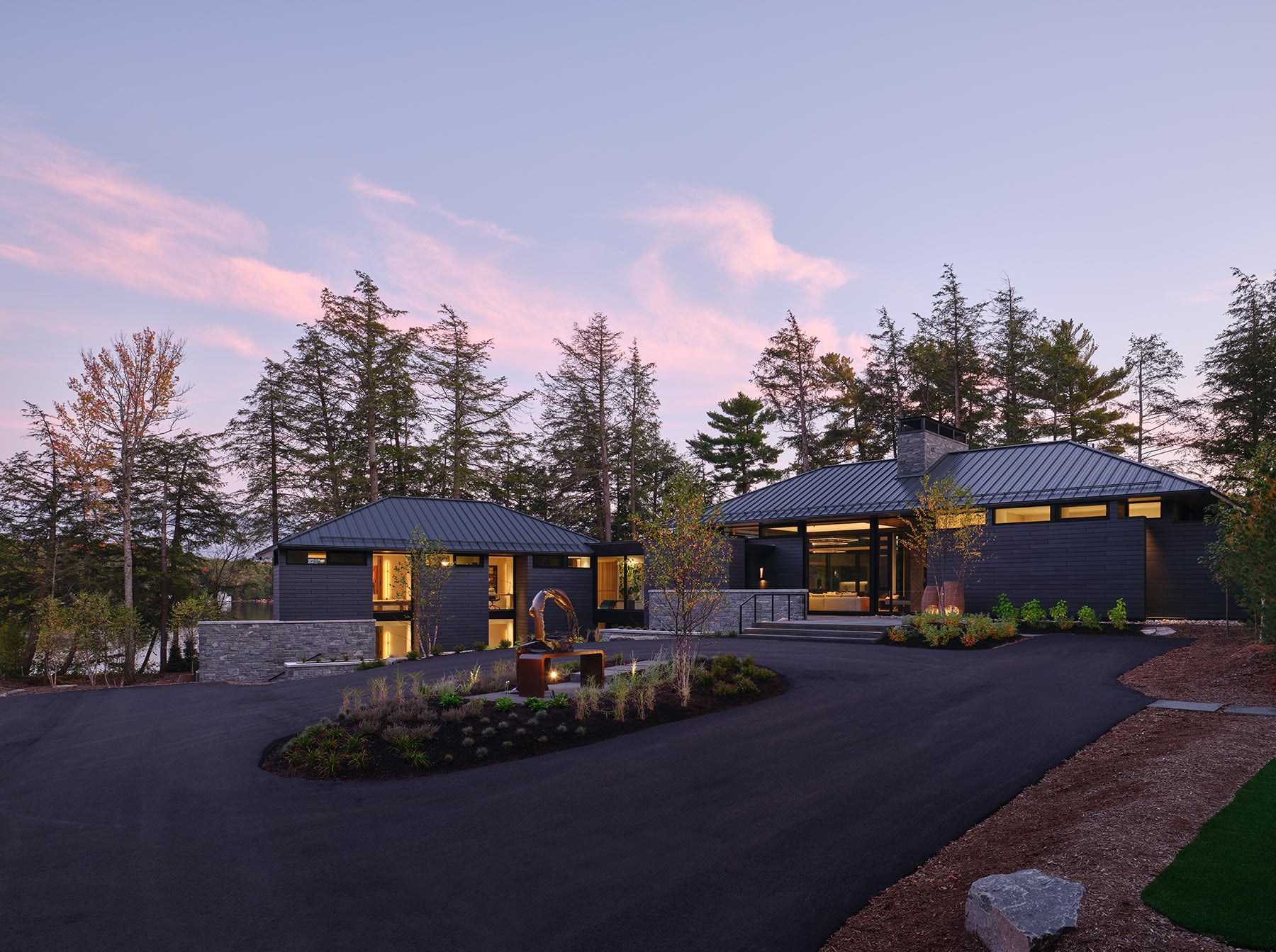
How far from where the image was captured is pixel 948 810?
5.32m

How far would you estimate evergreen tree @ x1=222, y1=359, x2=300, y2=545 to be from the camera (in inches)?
1193

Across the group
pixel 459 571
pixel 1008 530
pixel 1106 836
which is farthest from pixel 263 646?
pixel 1008 530

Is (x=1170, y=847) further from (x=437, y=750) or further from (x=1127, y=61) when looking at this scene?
(x=1127, y=61)

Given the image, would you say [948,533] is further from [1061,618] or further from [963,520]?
[1061,618]

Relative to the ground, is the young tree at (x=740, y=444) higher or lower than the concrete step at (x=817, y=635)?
higher

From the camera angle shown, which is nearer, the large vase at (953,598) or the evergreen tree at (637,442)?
the large vase at (953,598)

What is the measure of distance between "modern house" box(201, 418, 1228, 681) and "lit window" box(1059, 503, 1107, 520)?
0.04 meters

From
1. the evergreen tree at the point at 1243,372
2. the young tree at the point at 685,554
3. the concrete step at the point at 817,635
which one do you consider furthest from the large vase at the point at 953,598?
the evergreen tree at the point at 1243,372

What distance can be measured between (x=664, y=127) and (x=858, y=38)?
193 inches

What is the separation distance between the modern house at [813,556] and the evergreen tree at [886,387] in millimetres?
12403

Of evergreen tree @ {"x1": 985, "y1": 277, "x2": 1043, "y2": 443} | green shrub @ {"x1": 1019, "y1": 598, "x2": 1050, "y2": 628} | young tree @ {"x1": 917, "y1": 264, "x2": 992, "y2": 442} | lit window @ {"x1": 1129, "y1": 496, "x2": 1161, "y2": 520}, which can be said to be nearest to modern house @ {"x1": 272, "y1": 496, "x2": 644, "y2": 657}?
green shrub @ {"x1": 1019, "y1": 598, "x2": 1050, "y2": 628}

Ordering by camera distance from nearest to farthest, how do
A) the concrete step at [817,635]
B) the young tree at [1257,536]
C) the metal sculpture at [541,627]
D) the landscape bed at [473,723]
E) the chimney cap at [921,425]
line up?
the landscape bed at [473,723] → the young tree at [1257,536] → the metal sculpture at [541,627] → the concrete step at [817,635] → the chimney cap at [921,425]

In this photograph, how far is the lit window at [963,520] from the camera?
17.6 metres

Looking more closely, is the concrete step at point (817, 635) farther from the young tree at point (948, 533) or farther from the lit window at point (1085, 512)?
the lit window at point (1085, 512)
